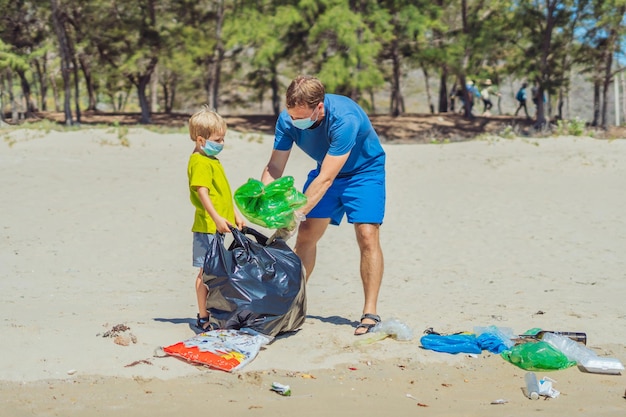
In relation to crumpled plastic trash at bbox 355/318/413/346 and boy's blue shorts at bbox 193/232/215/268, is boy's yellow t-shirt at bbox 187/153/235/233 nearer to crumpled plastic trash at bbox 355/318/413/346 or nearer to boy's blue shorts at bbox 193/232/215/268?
boy's blue shorts at bbox 193/232/215/268

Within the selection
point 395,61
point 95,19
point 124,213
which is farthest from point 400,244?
point 95,19

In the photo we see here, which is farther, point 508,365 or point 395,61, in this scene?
point 395,61

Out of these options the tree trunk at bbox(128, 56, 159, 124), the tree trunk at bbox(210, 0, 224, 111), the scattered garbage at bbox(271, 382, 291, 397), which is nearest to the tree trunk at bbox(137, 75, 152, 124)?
the tree trunk at bbox(128, 56, 159, 124)

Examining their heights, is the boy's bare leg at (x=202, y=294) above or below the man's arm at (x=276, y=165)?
below

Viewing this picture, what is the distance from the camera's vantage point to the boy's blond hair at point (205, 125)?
501 centimetres

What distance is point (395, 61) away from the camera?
2731 cm

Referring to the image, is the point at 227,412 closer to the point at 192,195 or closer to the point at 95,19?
the point at 192,195

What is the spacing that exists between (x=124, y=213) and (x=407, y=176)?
4562 millimetres

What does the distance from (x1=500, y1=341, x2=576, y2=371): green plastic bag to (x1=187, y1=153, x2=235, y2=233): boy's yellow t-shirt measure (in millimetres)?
1904

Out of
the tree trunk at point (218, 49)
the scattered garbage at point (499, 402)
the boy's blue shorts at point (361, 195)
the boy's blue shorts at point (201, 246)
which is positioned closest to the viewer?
the scattered garbage at point (499, 402)

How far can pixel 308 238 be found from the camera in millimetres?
5578

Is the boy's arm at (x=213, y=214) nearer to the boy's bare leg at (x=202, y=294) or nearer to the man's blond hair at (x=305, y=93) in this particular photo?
the boy's bare leg at (x=202, y=294)

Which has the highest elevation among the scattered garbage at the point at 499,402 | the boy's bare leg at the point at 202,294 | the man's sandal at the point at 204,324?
the boy's bare leg at the point at 202,294

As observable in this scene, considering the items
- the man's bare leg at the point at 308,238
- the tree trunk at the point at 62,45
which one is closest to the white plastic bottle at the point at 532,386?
the man's bare leg at the point at 308,238
